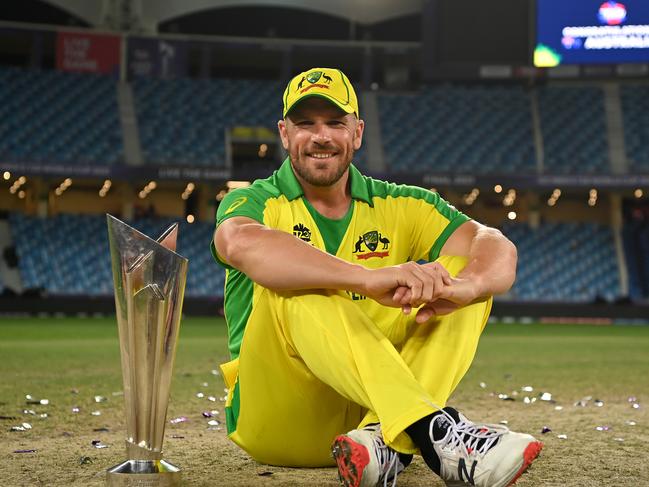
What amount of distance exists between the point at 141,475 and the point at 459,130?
2623cm

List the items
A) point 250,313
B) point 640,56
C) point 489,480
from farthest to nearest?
point 640,56 → point 250,313 → point 489,480

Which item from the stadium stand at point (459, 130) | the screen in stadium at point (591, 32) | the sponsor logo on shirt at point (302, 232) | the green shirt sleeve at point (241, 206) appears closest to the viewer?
the green shirt sleeve at point (241, 206)

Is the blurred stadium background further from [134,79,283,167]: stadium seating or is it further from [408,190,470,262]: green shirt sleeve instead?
[408,190,470,262]: green shirt sleeve

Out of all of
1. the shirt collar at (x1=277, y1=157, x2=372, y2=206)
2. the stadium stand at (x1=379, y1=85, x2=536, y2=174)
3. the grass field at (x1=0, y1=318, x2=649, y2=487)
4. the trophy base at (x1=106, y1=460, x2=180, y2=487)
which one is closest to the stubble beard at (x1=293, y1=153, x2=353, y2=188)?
the shirt collar at (x1=277, y1=157, x2=372, y2=206)

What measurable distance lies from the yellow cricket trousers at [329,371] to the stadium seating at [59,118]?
2228 cm

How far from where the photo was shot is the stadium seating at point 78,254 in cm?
2452

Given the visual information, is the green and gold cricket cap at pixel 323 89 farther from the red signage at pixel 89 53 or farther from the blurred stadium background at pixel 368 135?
the red signage at pixel 89 53

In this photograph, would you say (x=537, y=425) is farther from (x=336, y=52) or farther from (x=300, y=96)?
(x=336, y=52)

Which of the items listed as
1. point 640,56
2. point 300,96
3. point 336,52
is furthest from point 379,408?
point 336,52

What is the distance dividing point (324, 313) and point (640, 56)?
2369 centimetres

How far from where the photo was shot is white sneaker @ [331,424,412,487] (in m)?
2.91

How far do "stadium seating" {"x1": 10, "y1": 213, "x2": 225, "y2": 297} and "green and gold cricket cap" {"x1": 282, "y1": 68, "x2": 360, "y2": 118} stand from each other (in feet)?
70.6

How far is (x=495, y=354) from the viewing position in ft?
40.3

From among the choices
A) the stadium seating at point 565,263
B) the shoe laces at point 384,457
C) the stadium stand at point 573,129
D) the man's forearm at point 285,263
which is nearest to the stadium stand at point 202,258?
the stadium seating at point 565,263
